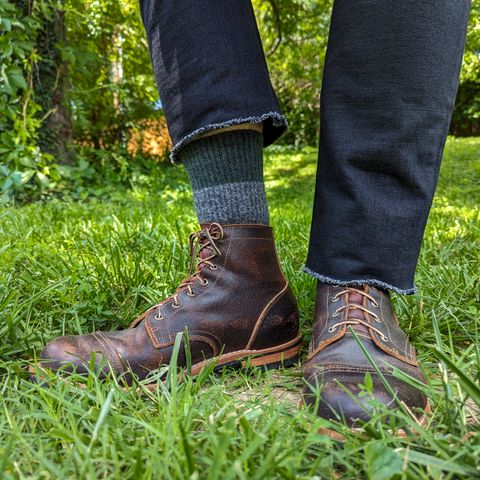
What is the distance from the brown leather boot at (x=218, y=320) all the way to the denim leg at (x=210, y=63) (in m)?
0.22

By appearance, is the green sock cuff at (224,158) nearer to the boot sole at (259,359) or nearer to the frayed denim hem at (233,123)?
the frayed denim hem at (233,123)

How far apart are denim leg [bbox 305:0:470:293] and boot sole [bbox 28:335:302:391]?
179mm

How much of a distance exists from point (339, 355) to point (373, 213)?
0.84 feet

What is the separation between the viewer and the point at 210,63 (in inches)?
33.5

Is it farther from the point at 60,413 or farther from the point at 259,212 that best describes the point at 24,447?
the point at 259,212

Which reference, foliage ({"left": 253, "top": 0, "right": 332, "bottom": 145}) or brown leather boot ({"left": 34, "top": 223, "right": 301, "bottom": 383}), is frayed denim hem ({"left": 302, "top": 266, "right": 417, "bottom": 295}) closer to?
brown leather boot ({"left": 34, "top": 223, "right": 301, "bottom": 383})

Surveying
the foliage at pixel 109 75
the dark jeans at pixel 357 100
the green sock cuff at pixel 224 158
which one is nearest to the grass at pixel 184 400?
the dark jeans at pixel 357 100

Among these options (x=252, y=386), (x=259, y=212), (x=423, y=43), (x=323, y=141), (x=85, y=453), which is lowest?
(x=252, y=386)

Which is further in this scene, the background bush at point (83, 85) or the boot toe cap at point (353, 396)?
the background bush at point (83, 85)

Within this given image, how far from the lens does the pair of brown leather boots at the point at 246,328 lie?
0.81 metres

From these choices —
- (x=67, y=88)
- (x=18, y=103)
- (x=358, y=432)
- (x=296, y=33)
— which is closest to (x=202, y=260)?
(x=358, y=432)

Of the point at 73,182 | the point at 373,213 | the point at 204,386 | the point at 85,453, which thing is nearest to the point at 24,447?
the point at 85,453

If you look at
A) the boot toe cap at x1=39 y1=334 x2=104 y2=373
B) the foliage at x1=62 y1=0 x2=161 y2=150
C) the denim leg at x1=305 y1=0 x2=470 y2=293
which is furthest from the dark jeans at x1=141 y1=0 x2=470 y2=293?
the foliage at x1=62 y1=0 x2=161 y2=150

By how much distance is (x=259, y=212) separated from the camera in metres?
0.99
